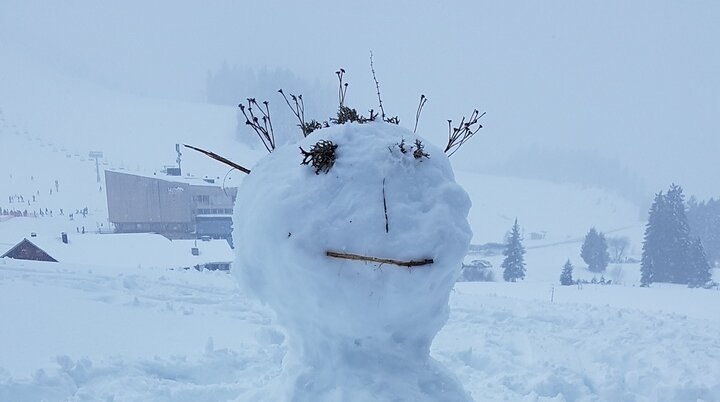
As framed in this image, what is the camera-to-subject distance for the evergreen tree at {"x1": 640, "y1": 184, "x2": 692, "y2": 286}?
3303 centimetres

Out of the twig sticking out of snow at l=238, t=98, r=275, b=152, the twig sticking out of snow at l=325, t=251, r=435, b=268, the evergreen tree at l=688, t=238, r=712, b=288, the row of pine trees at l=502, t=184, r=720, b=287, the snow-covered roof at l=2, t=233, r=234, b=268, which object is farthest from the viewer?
the row of pine trees at l=502, t=184, r=720, b=287

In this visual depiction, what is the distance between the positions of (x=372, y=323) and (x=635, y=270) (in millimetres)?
49913

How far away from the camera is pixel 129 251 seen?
784 inches

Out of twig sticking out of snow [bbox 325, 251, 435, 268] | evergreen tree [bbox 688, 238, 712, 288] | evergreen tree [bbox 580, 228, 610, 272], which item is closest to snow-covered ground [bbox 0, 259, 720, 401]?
twig sticking out of snow [bbox 325, 251, 435, 268]

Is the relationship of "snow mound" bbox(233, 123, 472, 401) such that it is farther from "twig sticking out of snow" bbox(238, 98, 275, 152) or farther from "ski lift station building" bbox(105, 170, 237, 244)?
"ski lift station building" bbox(105, 170, 237, 244)

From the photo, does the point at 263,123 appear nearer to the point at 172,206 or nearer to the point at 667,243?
the point at 172,206

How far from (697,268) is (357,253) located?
132 ft

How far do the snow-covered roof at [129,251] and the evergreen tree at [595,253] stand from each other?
36.3 metres

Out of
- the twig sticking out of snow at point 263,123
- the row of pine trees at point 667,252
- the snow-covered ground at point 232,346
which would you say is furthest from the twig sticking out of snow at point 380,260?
the row of pine trees at point 667,252

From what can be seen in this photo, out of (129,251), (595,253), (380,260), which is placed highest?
(380,260)

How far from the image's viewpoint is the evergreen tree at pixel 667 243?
108 feet

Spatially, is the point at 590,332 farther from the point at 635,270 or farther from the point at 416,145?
the point at 635,270

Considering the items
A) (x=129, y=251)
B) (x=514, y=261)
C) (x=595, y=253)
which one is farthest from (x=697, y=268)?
(x=129, y=251)

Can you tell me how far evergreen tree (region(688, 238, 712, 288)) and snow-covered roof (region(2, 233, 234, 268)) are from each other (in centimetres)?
3401
